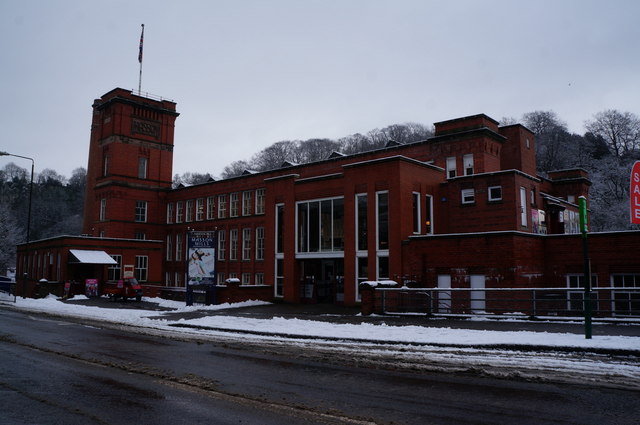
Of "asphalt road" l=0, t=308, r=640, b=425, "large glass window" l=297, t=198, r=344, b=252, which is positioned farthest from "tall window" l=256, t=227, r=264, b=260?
"asphalt road" l=0, t=308, r=640, b=425

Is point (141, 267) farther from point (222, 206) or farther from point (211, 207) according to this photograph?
point (222, 206)

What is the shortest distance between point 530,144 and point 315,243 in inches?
973

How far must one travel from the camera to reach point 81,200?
126 m

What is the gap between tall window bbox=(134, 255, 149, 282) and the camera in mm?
50612

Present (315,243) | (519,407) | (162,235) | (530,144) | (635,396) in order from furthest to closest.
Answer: (162,235), (530,144), (315,243), (635,396), (519,407)

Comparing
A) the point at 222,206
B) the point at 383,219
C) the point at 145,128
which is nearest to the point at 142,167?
the point at 145,128

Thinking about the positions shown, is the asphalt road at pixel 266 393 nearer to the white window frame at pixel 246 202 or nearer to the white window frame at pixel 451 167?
the white window frame at pixel 451 167

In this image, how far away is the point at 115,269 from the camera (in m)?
48.5

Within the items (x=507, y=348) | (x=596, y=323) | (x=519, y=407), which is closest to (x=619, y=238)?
(x=596, y=323)

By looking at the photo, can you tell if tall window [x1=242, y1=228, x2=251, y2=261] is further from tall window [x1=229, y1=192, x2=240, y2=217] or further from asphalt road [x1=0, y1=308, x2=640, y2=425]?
asphalt road [x1=0, y1=308, x2=640, y2=425]

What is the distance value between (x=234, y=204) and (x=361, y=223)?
2421cm

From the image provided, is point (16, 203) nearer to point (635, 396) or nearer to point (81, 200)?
point (81, 200)

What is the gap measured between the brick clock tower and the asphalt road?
4472 centimetres

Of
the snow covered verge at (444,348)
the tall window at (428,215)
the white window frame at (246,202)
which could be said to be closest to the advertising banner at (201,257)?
the snow covered verge at (444,348)
